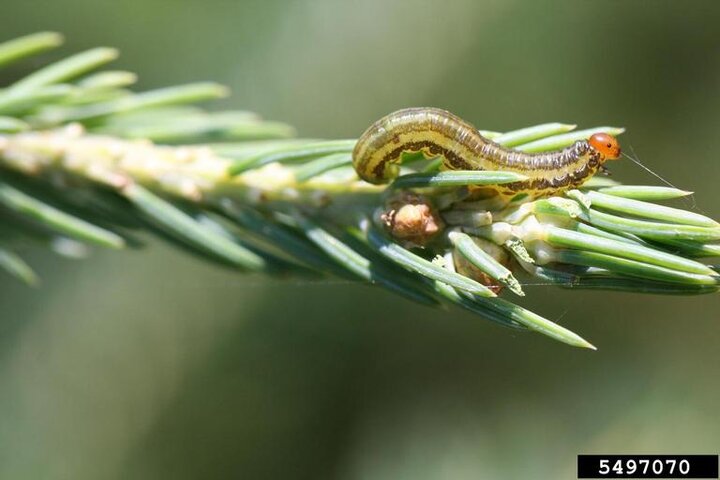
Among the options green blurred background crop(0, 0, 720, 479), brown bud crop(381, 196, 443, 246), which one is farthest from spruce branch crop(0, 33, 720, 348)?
green blurred background crop(0, 0, 720, 479)

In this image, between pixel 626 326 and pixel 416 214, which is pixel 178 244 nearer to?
pixel 416 214

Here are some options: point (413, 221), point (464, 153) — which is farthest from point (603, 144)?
point (413, 221)

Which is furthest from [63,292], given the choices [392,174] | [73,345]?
[392,174]

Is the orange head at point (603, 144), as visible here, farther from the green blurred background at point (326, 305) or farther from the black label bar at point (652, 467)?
the green blurred background at point (326, 305)

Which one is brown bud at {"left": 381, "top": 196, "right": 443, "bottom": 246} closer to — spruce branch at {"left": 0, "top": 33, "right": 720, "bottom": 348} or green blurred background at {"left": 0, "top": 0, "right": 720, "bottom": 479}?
spruce branch at {"left": 0, "top": 33, "right": 720, "bottom": 348}

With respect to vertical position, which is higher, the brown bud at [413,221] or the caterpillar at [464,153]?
the caterpillar at [464,153]

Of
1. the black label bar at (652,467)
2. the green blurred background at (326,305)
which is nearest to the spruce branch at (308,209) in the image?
the black label bar at (652,467)
